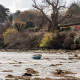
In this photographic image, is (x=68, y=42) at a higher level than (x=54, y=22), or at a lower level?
lower

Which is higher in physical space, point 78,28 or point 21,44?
point 78,28

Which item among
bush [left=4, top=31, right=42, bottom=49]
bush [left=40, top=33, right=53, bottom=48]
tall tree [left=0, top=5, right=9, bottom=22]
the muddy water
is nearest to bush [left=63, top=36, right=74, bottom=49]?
bush [left=40, top=33, right=53, bottom=48]

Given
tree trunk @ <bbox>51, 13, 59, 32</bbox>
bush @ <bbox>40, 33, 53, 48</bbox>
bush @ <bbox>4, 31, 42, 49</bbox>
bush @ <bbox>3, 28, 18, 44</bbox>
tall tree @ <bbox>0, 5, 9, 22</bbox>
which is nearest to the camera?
bush @ <bbox>40, 33, 53, 48</bbox>

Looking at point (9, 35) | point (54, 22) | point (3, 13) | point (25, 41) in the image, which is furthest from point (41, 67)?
point (3, 13)

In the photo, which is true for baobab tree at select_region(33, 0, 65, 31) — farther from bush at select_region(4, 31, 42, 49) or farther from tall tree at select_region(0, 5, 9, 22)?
tall tree at select_region(0, 5, 9, 22)

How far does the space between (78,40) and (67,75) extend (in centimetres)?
2121

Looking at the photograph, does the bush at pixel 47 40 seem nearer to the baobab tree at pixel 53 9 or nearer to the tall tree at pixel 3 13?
the baobab tree at pixel 53 9

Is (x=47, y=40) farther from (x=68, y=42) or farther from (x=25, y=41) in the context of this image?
(x=25, y=41)

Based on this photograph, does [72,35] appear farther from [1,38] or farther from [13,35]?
[1,38]

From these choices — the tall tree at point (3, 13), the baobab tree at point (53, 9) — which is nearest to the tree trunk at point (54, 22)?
the baobab tree at point (53, 9)

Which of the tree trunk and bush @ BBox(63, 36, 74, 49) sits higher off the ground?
the tree trunk

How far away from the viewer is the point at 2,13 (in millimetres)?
69312

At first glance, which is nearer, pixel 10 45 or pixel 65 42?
pixel 65 42

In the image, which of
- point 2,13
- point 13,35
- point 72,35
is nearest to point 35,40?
point 13,35
